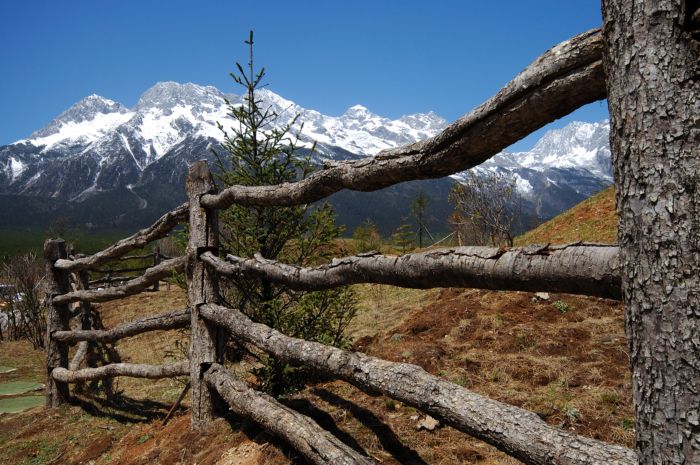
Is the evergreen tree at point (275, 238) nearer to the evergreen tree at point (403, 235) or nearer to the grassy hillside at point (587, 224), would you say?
the grassy hillside at point (587, 224)

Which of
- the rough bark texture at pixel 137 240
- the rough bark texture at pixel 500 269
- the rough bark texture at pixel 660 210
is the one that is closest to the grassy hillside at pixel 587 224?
the rough bark texture at pixel 137 240

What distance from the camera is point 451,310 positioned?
27.3 feet

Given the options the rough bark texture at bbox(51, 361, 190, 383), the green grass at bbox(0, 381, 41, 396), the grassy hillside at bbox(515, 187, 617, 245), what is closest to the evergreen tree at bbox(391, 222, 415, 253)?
the grassy hillside at bbox(515, 187, 617, 245)

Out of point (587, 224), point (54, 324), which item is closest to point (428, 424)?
point (54, 324)

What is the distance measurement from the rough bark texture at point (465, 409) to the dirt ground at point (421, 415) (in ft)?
2.89

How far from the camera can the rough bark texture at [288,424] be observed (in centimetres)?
266

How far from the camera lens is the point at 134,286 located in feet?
19.4

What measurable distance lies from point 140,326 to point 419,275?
4.61m

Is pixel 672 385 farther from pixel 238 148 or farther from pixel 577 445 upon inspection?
pixel 238 148

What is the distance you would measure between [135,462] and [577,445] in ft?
13.6

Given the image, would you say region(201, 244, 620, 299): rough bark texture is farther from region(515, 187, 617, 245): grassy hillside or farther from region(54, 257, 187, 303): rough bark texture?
region(515, 187, 617, 245): grassy hillside

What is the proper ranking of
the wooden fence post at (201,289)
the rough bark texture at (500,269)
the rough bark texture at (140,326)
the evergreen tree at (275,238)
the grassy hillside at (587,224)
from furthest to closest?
1. the grassy hillside at (587,224)
2. the evergreen tree at (275,238)
3. the rough bark texture at (140,326)
4. the wooden fence post at (201,289)
5. the rough bark texture at (500,269)

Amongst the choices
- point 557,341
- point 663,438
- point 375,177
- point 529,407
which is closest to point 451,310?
point 557,341

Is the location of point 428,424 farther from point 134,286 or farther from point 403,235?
point 403,235
